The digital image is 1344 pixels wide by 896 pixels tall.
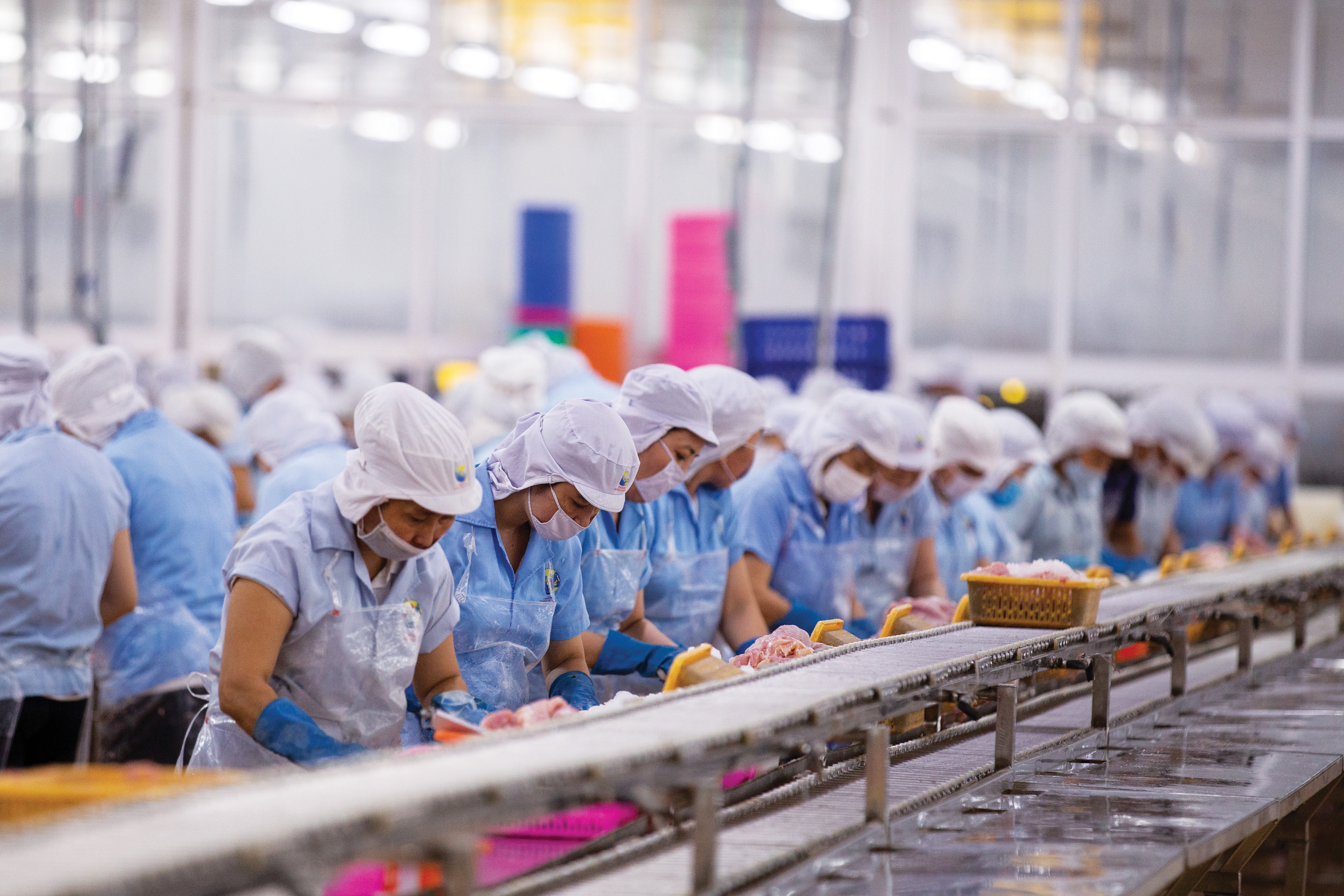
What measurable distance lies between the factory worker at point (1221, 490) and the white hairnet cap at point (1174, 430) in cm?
77

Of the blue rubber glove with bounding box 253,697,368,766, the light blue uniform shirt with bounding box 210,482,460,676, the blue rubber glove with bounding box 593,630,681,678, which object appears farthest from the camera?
the blue rubber glove with bounding box 593,630,681,678

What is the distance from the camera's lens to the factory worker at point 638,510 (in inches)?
126

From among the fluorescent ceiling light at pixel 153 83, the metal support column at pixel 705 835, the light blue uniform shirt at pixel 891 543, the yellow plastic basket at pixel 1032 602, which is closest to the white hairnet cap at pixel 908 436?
the light blue uniform shirt at pixel 891 543

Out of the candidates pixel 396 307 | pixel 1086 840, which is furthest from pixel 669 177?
pixel 1086 840

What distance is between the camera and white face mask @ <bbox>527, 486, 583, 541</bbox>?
2.80 metres

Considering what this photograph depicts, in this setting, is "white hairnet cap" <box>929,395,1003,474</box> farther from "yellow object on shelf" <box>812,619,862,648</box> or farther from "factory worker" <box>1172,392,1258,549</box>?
"factory worker" <box>1172,392,1258,549</box>

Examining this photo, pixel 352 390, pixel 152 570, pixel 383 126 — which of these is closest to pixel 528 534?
pixel 152 570

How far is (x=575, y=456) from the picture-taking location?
2764 millimetres

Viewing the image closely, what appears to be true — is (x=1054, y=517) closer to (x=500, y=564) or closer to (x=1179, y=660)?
(x=1179, y=660)

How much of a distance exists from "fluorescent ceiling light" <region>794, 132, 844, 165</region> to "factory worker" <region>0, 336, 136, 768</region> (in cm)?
672

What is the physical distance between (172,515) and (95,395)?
1.32 feet

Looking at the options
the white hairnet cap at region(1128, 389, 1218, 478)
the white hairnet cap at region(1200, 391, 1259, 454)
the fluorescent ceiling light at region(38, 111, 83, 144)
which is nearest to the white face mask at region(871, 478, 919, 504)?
the white hairnet cap at region(1128, 389, 1218, 478)

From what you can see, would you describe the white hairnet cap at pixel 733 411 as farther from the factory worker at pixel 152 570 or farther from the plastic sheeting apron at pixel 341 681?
the factory worker at pixel 152 570

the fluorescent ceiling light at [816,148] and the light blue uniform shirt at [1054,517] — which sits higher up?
the fluorescent ceiling light at [816,148]
